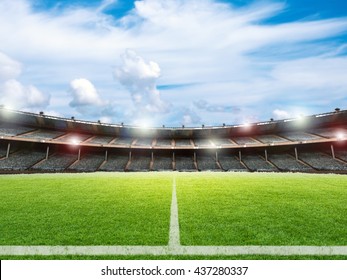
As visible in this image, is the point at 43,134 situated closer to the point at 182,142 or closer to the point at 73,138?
the point at 73,138

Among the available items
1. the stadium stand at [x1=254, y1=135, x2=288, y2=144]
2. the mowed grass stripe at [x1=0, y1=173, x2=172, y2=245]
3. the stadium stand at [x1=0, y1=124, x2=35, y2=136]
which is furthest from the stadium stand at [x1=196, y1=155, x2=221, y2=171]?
the mowed grass stripe at [x1=0, y1=173, x2=172, y2=245]

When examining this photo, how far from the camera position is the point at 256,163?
3225 centimetres

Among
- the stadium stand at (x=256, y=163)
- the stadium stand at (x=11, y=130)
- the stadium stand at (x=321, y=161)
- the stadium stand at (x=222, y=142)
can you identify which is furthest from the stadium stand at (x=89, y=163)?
the stadium stand at (x=321, y=161)

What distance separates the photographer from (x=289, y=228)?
12.1 feet

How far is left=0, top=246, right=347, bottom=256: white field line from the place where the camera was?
8.89ft

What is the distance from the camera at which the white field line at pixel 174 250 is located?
2.71 m

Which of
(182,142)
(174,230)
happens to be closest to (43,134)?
(182,142)

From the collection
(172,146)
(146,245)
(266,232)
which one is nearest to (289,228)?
(266,232)

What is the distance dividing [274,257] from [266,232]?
872mm

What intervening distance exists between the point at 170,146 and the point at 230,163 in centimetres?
876

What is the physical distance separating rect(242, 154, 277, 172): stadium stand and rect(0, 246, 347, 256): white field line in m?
28.5

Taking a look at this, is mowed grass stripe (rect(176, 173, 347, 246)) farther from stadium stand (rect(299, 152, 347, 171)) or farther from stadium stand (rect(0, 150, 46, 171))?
stadium stand (rect(0, 150, 46, 171))

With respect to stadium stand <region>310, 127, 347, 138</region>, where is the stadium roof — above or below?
above
